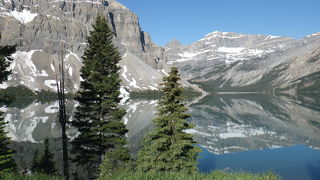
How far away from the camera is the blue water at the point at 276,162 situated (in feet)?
185

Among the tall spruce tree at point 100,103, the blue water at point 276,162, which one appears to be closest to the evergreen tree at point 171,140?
the tall spruce tree at point 100,103

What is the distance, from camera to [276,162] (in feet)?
220

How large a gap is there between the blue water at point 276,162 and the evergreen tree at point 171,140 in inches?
1158

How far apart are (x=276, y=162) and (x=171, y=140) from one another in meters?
50.6

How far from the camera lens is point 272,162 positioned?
6738 centimetres

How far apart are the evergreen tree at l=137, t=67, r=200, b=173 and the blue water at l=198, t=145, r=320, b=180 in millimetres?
29417

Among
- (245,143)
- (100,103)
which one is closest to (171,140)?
(100,103)

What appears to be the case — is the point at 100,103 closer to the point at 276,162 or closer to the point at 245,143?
the point at 276,162

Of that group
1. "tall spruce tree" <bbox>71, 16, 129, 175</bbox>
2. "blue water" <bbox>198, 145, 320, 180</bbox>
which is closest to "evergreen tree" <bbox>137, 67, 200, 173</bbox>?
"tall spruce tree" <bbox>71, 16, 129, 175</bbox>

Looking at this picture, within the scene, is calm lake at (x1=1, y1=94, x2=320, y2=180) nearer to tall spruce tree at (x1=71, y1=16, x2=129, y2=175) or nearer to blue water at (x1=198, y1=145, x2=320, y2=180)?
blue water at (x1=198, y1=145, x2=320, y2=180)

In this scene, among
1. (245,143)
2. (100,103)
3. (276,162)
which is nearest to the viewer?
(100,103)

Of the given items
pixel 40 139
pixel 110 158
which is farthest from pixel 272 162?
pixel 40 139

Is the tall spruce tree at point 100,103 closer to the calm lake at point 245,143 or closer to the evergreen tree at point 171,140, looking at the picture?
the evergreen tree at point 171,140

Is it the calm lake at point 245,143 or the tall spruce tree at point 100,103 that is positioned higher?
the tall spruce tree at point 100,103
